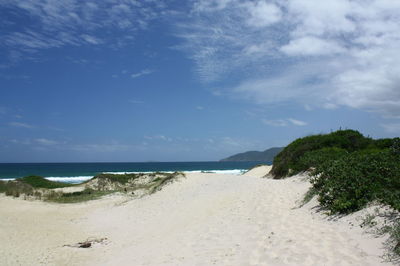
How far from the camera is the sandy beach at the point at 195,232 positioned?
7046mm

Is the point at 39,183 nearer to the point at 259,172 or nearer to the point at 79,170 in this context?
the point at 259,172

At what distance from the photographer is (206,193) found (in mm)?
18828

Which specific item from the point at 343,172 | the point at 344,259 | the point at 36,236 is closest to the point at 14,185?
the point at 36,236

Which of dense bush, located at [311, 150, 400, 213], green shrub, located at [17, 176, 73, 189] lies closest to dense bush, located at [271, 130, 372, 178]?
dense bush, located at [311, 150, 400, 213]

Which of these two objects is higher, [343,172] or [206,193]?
[343,172]

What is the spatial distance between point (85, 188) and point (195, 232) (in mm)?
21659

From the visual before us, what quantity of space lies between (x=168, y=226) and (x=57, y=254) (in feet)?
13.8

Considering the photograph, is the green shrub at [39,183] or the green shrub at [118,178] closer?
the green shrub at [39,183]

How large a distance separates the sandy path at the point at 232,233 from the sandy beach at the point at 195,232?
0.02 meters

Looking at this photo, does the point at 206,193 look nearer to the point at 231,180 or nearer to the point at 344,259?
the point at 231,180

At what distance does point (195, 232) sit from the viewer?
10.4 m

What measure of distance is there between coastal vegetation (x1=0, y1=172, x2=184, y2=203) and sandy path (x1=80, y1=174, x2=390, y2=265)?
6322 mm

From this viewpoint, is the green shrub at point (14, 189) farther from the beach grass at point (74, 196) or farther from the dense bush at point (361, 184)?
the dense bush at point (361, 184)

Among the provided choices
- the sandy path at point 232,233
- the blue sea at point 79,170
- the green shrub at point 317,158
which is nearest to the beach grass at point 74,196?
the sandy path at point 232,233
